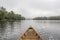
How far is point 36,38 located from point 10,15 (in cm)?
3372

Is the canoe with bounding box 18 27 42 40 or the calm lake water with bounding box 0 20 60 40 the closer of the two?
the canoe with bounding box 18 27 42 40

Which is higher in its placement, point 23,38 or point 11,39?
point 23,38

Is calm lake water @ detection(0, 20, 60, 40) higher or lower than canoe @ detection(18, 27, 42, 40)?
lower

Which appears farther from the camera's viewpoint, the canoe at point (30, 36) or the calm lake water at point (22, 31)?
the calm lake water at point (22, 31)

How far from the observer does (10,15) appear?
129 ft

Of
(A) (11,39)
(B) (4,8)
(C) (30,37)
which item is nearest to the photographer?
(C) (30,37)

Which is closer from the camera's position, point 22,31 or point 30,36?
point 30,36

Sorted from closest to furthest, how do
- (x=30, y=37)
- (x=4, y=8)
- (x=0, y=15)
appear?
(x=30, y=37) < (x=0, y=15) < (x=4, y=8)

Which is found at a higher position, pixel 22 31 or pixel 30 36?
pixel 30 36

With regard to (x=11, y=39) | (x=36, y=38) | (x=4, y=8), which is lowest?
(x=11, y=39)

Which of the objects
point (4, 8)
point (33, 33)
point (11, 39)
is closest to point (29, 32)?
point (33, 33)

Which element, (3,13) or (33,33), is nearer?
(33,33)

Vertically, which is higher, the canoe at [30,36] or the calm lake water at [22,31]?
the canoe at [30,36]

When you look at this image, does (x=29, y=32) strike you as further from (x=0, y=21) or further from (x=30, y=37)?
(x=0, y=21)
